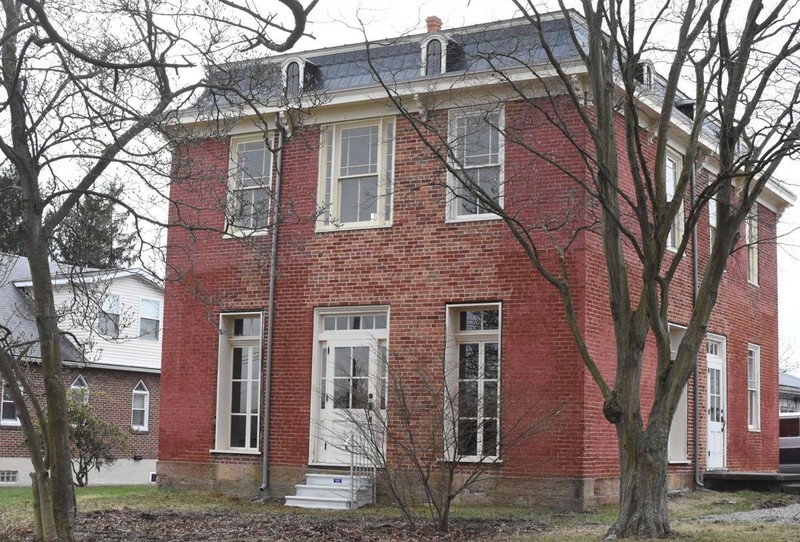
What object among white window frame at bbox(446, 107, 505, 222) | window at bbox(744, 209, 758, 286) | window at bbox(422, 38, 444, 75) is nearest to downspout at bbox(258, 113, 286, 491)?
window at bbox(422, 38, 444, 75)

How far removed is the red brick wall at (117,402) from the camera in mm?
29862

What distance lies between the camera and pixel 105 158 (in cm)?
1108

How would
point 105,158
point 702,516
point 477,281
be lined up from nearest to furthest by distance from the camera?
point 105,158
point 702,516
point 477,281

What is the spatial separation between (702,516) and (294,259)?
782cm

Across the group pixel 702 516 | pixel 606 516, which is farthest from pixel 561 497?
Answer: pixel 702 516

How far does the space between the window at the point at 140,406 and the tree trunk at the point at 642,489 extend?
23.7m

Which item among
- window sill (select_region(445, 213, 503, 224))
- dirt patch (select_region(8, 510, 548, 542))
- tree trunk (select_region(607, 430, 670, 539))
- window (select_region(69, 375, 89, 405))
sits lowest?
dirt patch (select_region(8, 510, 548, 542))

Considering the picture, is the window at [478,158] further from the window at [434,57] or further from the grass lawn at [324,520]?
the grass lawn at [324,520]

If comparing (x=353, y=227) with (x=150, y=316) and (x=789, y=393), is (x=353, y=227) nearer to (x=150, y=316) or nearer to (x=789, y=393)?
(x=150, y=316)

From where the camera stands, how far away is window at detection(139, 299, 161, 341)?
1332 inches

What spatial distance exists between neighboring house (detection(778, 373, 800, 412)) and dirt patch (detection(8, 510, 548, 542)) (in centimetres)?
2682

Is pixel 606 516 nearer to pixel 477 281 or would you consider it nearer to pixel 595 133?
pixel 477 281

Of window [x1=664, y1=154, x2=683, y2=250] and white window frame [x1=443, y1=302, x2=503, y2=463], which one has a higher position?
window [x1=664, y1=154, x2=683, y2=250]

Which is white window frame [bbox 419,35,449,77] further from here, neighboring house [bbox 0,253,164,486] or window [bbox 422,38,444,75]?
neighboring house [bbox 0,253,164,486]
